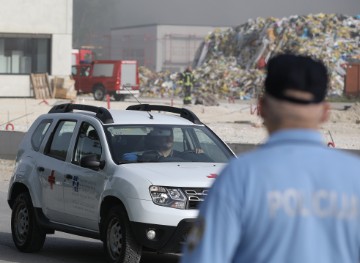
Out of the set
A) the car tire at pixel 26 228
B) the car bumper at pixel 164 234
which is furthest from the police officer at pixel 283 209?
the car tire at pixel 26 228

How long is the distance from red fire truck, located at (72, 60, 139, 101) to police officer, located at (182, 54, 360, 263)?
4764 centimetres

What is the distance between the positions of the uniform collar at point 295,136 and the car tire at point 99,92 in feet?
160

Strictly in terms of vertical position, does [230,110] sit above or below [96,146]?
below

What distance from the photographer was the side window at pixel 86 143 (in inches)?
422

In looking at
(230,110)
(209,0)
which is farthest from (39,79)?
(209,0)

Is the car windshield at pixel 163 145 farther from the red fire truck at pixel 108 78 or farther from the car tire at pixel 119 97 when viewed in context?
the car tire at pixel 119 97

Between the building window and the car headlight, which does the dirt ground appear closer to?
the building window

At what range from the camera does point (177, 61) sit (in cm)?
10162

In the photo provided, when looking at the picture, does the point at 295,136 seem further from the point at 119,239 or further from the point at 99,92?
the point at 99,92

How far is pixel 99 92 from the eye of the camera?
52.2 meters

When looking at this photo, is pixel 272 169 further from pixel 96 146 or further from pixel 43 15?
pixel 43 15

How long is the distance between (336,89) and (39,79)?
20.4 meters

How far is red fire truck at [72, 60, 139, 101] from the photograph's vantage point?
169 ft

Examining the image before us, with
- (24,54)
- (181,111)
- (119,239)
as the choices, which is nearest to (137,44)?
(24,54)
